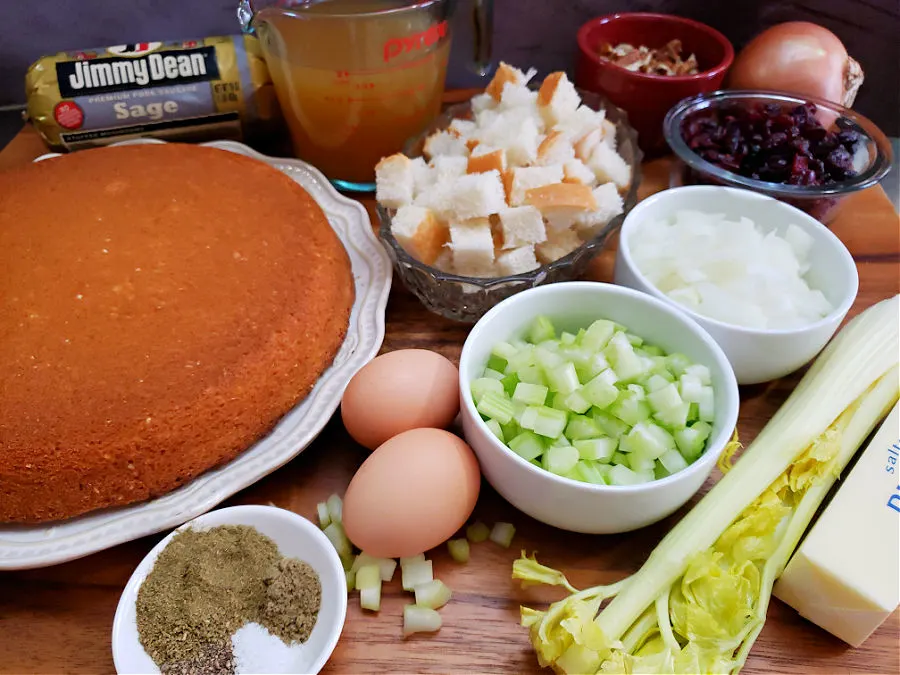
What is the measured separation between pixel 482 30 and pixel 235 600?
129cm

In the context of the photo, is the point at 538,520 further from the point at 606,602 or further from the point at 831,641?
the point at 831,641

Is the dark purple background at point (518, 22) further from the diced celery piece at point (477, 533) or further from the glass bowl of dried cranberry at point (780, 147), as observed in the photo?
the diced celery piece at point (477, 533)

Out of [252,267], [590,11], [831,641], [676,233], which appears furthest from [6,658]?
[590,11]

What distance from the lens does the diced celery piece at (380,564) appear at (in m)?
0.93

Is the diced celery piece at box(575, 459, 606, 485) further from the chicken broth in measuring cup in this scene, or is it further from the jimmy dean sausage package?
the jimmy dean sausage package

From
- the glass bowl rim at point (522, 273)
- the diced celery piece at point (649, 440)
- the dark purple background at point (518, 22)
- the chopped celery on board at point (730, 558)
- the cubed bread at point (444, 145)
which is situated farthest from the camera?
the dark purple background at point (518, 22)

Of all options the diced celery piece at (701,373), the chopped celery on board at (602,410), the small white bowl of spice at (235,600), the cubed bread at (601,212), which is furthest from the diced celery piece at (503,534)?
the cubed bread at (601,212)

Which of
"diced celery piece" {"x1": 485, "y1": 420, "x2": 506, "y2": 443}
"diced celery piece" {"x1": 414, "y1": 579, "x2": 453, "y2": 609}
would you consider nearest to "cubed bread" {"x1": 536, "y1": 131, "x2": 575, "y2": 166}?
"diced celery piece" {"x1": 485, "y1": 420, "x2": 506, "y2": 443}

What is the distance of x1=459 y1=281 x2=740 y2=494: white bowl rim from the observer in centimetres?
84

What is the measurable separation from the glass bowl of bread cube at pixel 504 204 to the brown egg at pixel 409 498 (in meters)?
0.34

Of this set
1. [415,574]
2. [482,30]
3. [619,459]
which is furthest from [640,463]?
[482,30]

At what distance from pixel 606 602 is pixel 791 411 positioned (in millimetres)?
407

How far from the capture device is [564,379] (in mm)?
951

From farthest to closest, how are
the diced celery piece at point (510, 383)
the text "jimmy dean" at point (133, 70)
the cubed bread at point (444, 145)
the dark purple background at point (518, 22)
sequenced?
the dark purple background at point (518, 22), the text "jimmy dean" at point (133, 70), the cubed bread at point (444, 145), the diced celery piece at point (510, 383)
